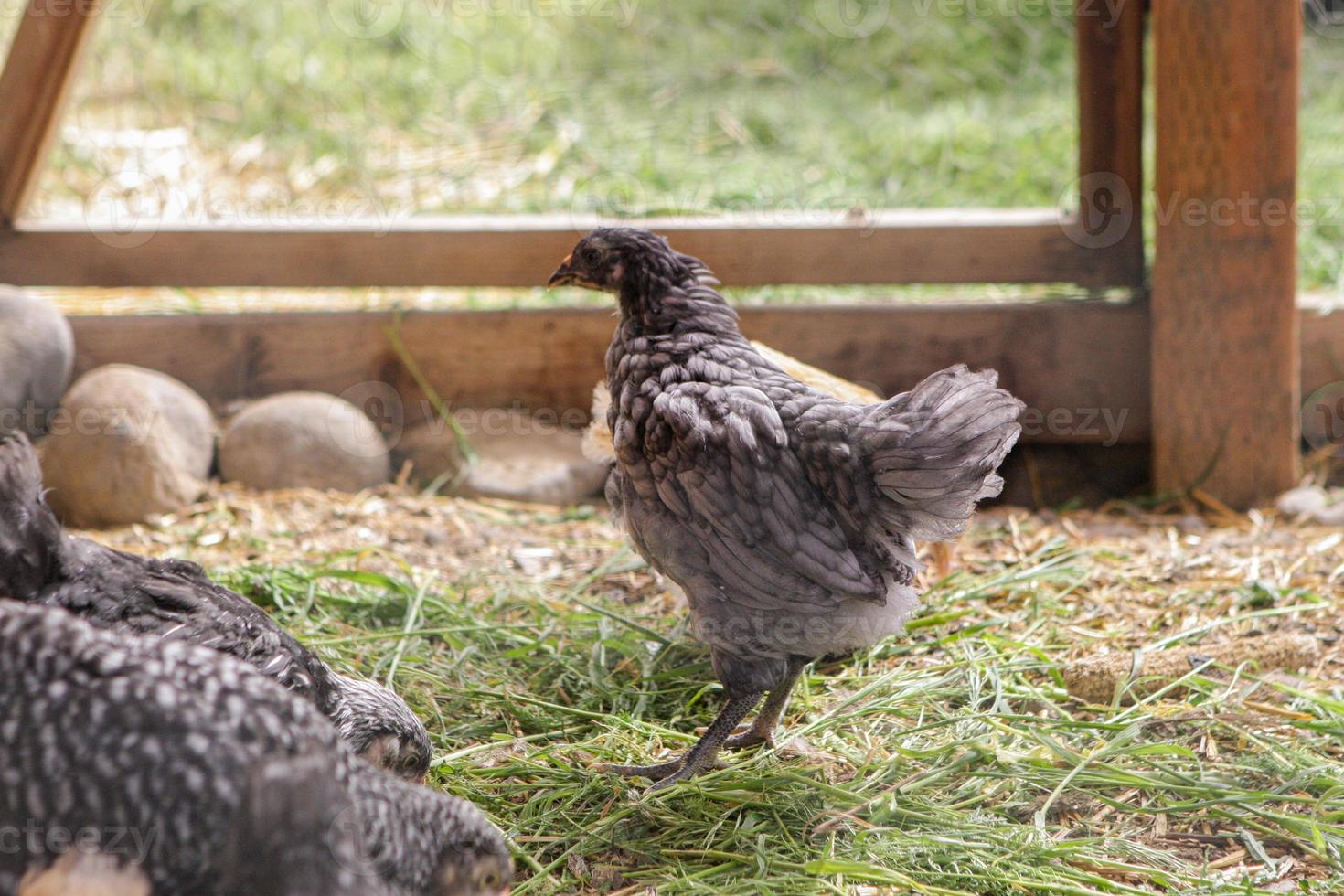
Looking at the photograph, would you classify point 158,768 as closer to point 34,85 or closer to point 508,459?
point 508,459

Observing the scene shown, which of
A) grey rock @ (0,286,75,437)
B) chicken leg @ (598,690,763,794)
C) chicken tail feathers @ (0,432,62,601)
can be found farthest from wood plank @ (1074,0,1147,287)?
grey rock @ (0,286,75,437)

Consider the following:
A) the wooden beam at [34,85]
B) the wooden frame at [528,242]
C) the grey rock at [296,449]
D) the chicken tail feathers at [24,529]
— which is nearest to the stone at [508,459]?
the grey rock at [296,449]

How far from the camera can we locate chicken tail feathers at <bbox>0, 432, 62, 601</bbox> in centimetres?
196

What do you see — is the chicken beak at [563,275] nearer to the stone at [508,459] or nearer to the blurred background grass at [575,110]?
the stone at [508,459]

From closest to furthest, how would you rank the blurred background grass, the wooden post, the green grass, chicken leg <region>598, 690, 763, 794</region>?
the green grass
chicken leg <region>598, 690, 763, 794</region>
the wooden post
the blurred background grass

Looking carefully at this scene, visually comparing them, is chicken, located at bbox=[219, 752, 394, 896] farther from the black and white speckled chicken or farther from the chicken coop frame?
the chicken coop frame

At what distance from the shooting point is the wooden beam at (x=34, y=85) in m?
3.93

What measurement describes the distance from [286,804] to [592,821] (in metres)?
0.86

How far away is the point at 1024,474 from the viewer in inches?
162

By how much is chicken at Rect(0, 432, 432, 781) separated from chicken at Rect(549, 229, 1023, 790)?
1.70ft

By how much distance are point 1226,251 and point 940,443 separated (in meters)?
1.98

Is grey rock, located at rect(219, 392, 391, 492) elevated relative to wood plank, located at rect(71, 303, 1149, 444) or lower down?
lower down

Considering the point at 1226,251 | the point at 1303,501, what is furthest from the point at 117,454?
the point at 1303,501

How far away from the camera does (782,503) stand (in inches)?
92.0
